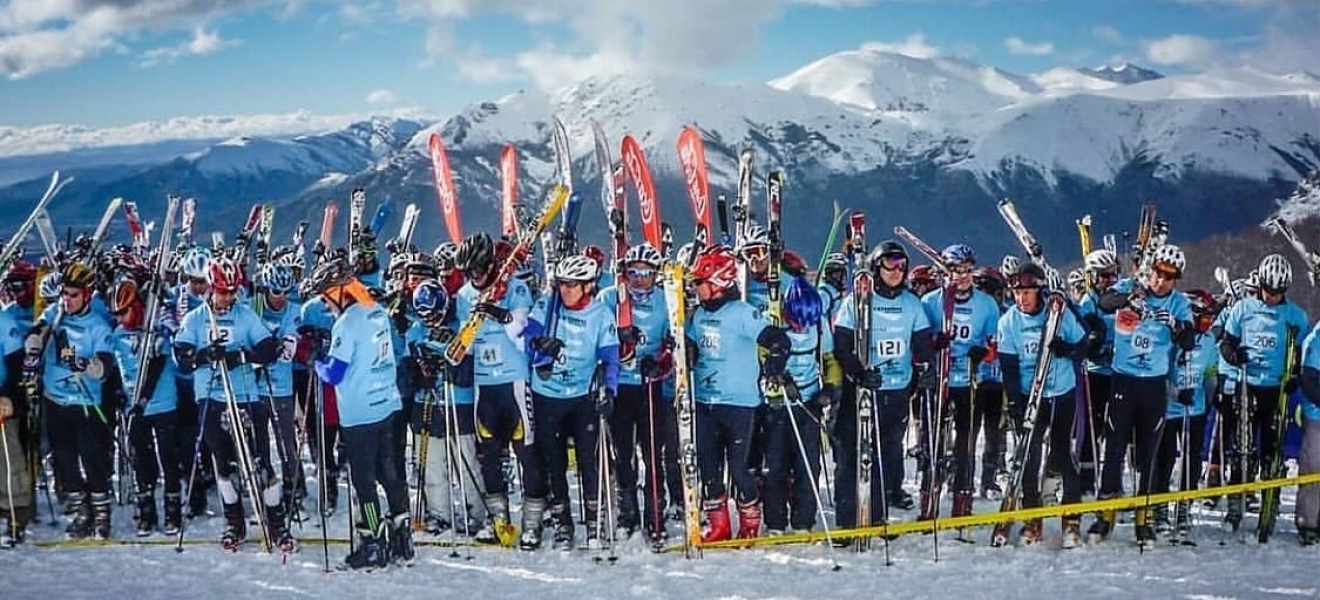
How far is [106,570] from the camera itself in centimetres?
664

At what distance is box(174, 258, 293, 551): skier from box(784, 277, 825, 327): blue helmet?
3.66 metres

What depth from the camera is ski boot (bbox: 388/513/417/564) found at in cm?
669

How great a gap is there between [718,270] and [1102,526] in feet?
11.5

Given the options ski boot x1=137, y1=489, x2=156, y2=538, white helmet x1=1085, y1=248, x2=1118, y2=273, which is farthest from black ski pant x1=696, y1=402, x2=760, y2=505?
ski boot x1=137, y1=489, x2=156, y2=538

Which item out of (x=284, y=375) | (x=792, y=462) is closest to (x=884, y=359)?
(x=792, y=462)

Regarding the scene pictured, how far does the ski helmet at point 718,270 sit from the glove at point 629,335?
0.65m

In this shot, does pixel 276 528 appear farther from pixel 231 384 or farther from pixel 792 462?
pixel 792 462

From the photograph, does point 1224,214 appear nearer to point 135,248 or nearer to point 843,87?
point 843,87

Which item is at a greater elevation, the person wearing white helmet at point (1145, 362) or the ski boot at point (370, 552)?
the person wearing white helmet at point (1145, 362)

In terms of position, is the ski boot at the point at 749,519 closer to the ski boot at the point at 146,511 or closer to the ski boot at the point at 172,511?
the ski boot at the point at 172,511

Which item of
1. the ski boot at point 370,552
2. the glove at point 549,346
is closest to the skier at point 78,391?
the ski boot at point 370,552

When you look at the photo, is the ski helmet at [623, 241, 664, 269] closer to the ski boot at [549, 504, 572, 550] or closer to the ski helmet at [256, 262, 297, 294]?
the ski boot at [549, 504, 572, 550]

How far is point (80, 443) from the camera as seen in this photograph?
24.7 feet

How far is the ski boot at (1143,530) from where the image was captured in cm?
706
